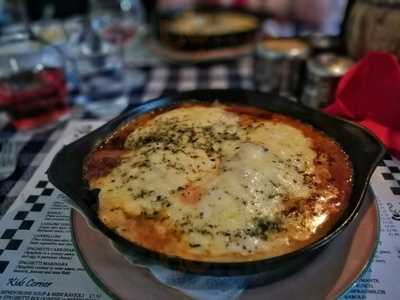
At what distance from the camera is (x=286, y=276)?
752 millimetres

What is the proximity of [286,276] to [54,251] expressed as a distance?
1.65ft

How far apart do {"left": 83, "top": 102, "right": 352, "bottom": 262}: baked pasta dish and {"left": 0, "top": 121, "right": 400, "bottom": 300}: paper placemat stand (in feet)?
0.49

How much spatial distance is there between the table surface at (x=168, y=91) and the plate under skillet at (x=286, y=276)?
8 centimetres

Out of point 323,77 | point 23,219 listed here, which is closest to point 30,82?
point 23,219

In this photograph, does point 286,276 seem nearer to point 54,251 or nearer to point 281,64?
Answer: point 54,251

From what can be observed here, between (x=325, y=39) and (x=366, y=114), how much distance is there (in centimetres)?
49

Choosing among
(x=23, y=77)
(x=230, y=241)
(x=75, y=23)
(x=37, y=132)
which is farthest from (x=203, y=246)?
(x=75, y=23)

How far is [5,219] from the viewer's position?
0.99 metres

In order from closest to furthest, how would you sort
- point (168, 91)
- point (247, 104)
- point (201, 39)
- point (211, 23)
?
1. point (247, 104)
2. point (168, 91)
3. point (201, 39)
4. point (211, 23)

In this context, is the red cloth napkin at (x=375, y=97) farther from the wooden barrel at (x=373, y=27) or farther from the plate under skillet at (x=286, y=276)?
the plate under skillet at (x=286, y=276)

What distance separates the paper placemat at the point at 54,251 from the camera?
2.61ft

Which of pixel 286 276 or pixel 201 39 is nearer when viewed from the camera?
pixel 286 276

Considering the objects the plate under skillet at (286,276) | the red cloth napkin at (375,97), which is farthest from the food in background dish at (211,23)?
the plate under skillet at (286,276)

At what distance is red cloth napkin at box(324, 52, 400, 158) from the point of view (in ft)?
3.97
